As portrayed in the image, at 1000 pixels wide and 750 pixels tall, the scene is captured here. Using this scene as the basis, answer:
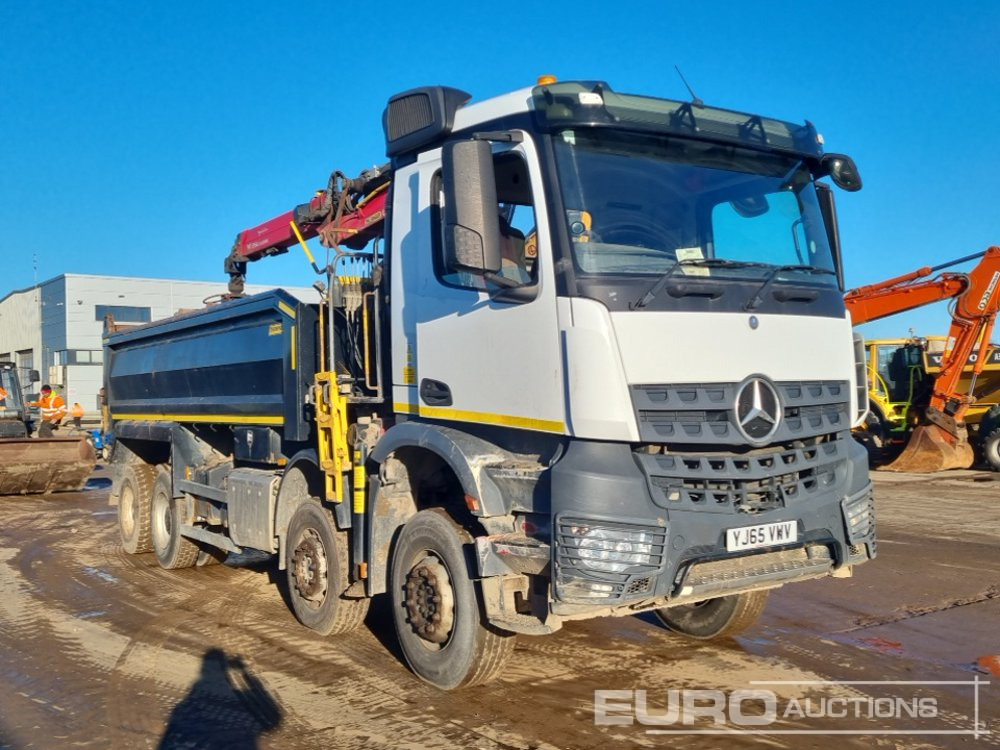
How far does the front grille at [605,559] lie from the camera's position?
4.10m

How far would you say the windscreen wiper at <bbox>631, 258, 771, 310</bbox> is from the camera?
430 centimetres

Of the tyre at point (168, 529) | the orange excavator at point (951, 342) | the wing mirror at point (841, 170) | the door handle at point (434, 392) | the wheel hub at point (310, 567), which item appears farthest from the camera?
the orange excavator at point (951, 342)

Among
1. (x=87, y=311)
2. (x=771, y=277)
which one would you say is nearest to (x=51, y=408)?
(x=771, y=277)

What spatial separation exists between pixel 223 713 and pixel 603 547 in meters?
2.30

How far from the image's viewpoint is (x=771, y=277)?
472cm

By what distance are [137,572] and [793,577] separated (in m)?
6.71

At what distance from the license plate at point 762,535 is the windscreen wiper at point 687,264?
1.15m

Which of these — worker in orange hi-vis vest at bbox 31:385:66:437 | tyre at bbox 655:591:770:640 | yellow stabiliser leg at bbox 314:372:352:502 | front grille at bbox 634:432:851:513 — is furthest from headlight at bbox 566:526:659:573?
worker in orange hi-vis vest at bbox 31:385:66:437

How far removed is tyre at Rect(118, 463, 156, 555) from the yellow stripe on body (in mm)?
5302

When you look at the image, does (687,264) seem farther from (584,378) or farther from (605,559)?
(605,559)

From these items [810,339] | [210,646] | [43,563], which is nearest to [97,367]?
[43,563]

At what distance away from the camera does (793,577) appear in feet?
15.1

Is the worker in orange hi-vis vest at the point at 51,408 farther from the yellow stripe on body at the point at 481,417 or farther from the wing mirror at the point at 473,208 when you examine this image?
the wing mirror at the point at 473,208

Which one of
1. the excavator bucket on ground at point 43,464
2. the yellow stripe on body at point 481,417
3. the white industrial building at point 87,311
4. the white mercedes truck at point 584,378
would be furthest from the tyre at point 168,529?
the white industrial building at point 87,311
